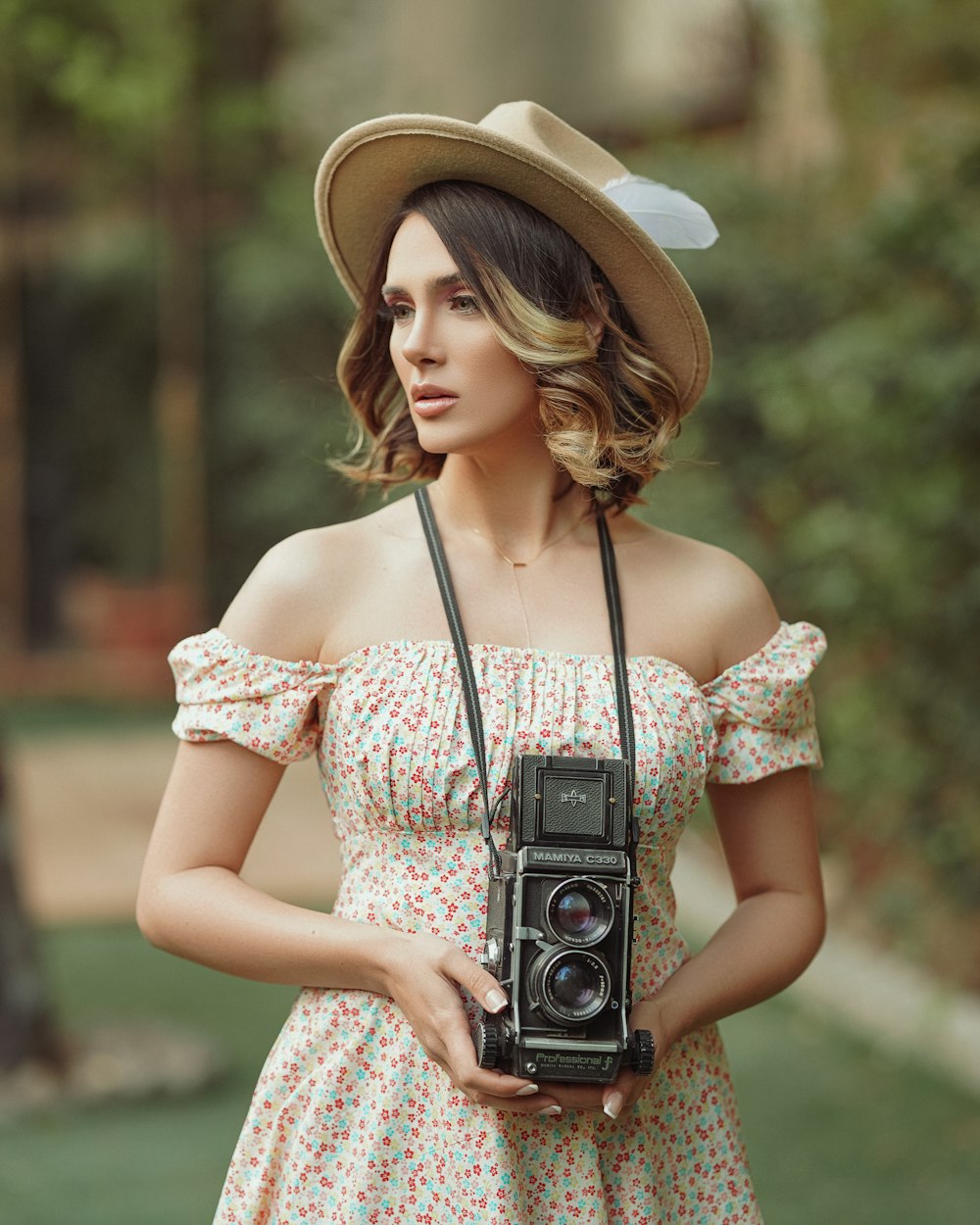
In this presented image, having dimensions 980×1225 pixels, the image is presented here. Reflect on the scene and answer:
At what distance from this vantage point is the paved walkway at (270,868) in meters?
5.50

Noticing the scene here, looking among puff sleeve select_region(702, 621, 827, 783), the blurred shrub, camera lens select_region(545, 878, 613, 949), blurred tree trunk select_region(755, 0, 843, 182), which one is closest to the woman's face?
puff sleeve select_region(702, 621, 827, 783)

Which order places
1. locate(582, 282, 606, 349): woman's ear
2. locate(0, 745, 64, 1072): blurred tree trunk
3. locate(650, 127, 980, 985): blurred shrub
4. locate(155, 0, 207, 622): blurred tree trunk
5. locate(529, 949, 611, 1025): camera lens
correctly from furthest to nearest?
1. locate(155, 0, 207, 622): blurred tree trunk
2. locate(0, 745, 64, 1072): blurred tree trunk
3. locate(650, 127, 980, 985): blurred shrub
4. locate(582, 282, 606, 349): woman's ear
5. locate(529, 949, 611, 1025): camera lens

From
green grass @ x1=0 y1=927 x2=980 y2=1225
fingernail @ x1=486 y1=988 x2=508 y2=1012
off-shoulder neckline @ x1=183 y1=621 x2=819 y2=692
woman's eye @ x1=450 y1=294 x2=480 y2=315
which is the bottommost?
green grass @ x1=0 y1=927 x2=980 y2=1225

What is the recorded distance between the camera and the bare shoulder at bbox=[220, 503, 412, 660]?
1995 millimetres

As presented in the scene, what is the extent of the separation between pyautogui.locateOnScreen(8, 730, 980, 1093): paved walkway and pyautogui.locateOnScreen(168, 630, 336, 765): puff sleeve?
3590 mm

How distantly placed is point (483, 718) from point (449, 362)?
0.42 metres

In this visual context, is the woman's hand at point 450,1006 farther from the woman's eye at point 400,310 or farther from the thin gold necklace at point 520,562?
the woman's eye at point 400,310

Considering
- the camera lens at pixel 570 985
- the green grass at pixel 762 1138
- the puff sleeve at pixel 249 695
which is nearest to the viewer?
the camera lens at pixel 570 985

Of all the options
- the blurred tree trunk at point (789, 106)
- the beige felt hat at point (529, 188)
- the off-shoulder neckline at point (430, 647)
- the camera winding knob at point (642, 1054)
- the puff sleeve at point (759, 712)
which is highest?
Answer: the blurred tree trunk at point (789, 106)

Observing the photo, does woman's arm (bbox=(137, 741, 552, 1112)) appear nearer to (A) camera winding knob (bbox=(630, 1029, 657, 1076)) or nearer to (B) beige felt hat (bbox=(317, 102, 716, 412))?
(A) camera winding knob (bbox=(630, 1029, 657, 1076))

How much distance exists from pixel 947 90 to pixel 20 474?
1018 cm

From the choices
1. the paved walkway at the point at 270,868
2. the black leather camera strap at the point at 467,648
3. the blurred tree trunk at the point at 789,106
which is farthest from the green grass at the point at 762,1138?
the blurred tree trunk at the point at 789,106

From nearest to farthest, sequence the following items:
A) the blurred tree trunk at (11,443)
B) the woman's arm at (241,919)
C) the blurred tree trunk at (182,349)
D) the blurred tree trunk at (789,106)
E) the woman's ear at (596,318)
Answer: the woman's arm at (241,919) → the woman's ear at (596,318) → the blurred tree trunk at (789,106) → the blurred tree trunk at (182,349) → the blurred tree trunk at (11,443)

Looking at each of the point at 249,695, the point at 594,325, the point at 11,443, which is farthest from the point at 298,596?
the point at 11,443
